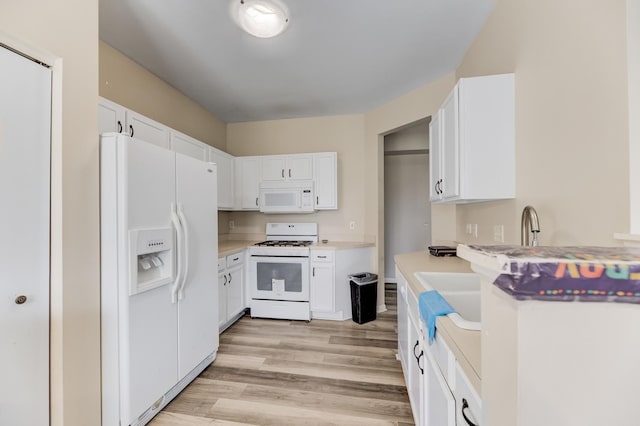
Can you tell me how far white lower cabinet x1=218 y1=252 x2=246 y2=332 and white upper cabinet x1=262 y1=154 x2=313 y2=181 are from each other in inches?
46.1

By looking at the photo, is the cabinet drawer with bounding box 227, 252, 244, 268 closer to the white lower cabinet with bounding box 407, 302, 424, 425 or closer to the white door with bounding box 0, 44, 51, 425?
the white door with bounding box 0, 44, 51, 425

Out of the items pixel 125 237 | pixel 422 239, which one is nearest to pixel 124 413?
pixel 125 237

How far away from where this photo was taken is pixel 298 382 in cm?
197

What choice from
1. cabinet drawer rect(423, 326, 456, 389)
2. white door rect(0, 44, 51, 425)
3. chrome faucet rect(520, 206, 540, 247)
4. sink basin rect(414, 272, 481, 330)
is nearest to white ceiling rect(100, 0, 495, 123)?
white door rect(0, 44, 51, 425)

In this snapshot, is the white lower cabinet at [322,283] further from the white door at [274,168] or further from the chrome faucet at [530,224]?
the chrome faucet at [530,224]

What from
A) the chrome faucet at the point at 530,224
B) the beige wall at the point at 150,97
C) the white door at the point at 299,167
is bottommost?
the chrome faucet at the point at 530,224

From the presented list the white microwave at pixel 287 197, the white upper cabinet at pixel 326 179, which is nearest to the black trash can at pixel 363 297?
the white upper cabinet at pixel 326 179

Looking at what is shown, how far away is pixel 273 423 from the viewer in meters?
A: 1.59

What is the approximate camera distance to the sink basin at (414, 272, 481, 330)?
917 mm

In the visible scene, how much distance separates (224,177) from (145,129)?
1.22 metres

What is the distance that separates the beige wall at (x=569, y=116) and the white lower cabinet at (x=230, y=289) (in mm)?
2582

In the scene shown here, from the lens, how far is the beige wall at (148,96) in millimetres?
2082

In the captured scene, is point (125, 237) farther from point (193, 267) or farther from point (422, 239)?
point (422, 239)

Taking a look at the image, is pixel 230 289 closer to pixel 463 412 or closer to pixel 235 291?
pixel 235 291
